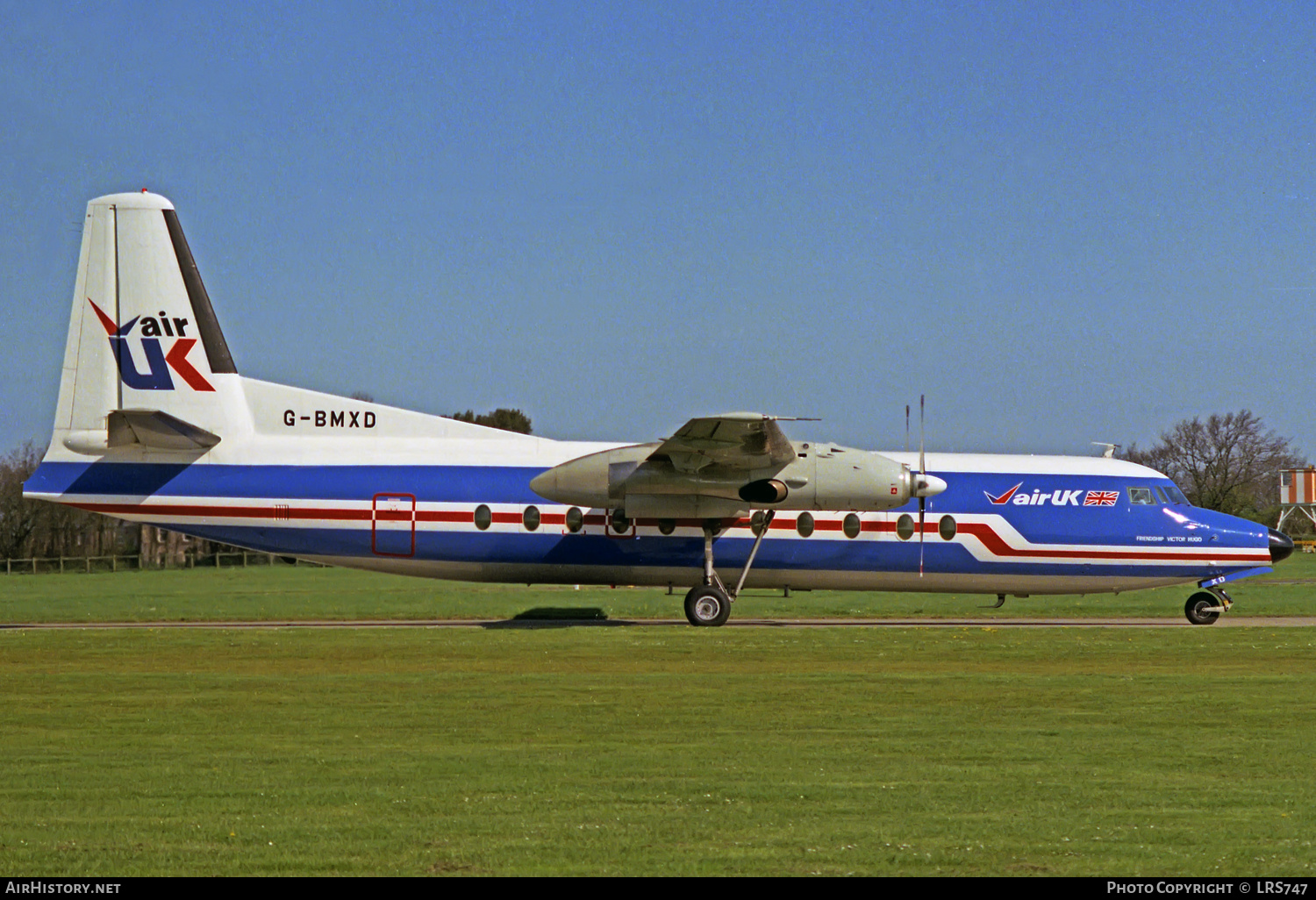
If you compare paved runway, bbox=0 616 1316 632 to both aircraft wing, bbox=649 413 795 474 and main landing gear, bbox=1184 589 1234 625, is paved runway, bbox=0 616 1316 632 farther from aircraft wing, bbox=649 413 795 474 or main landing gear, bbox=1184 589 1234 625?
aircraft wing, bbox=649 413 795 474

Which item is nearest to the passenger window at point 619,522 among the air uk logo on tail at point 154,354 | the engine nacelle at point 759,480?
the engine nacelle at point 759,480

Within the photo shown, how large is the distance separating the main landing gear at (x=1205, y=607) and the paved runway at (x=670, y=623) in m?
0.19

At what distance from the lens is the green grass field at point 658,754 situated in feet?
23.4

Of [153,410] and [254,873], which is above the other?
[153,410]

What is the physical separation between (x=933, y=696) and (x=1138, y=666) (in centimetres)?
427

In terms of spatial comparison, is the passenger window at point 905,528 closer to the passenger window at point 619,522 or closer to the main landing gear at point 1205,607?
the passenger window at point 619,522

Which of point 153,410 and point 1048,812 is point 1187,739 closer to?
point 1048,812

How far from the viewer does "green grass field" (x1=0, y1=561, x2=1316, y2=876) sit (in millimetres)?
7145

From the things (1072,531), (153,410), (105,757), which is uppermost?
(153,410)

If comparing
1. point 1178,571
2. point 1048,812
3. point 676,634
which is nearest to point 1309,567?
point 1178,571

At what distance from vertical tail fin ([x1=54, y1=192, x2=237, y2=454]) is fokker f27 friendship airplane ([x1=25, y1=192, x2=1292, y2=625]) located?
0.11ft

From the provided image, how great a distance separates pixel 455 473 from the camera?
74.7ft

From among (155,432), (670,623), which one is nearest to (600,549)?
(670,623)

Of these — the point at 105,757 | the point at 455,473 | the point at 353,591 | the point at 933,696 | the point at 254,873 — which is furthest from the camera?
the point at 353,591
